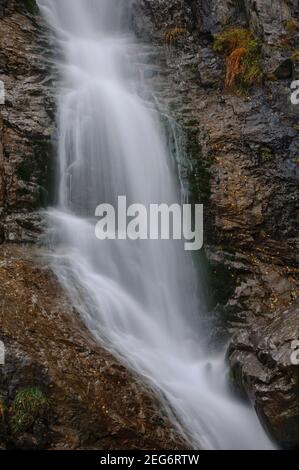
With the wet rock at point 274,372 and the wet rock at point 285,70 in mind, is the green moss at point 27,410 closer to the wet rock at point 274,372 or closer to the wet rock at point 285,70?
the wet rock at point 274,372

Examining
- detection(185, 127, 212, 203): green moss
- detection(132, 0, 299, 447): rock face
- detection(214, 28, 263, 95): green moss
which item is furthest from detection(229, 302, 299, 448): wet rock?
detection(214, 28, 263, 95): green moss

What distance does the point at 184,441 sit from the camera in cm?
482

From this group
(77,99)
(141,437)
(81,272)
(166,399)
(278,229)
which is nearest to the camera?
(141,437)

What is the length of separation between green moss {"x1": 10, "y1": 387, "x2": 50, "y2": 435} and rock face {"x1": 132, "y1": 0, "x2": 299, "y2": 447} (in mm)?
2177

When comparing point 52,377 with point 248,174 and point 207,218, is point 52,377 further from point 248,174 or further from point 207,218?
point 248,174

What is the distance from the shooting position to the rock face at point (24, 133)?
23.7ft

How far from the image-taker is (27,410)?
14.9 ft

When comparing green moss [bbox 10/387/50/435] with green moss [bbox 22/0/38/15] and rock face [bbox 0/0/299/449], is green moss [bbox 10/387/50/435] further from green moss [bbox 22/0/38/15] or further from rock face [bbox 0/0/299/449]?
green moss [bbox 22/0/38/15]

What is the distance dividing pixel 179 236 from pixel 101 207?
1282 millimetres

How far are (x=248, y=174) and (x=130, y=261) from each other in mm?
2455

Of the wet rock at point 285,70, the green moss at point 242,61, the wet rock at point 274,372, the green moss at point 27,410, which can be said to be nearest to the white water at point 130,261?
the wet rock at point 274,372

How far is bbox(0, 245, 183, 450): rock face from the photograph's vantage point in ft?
15.0

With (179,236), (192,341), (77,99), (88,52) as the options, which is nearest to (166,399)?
(192,341)

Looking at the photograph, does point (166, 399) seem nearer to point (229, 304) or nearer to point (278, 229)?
point (229, 304)
